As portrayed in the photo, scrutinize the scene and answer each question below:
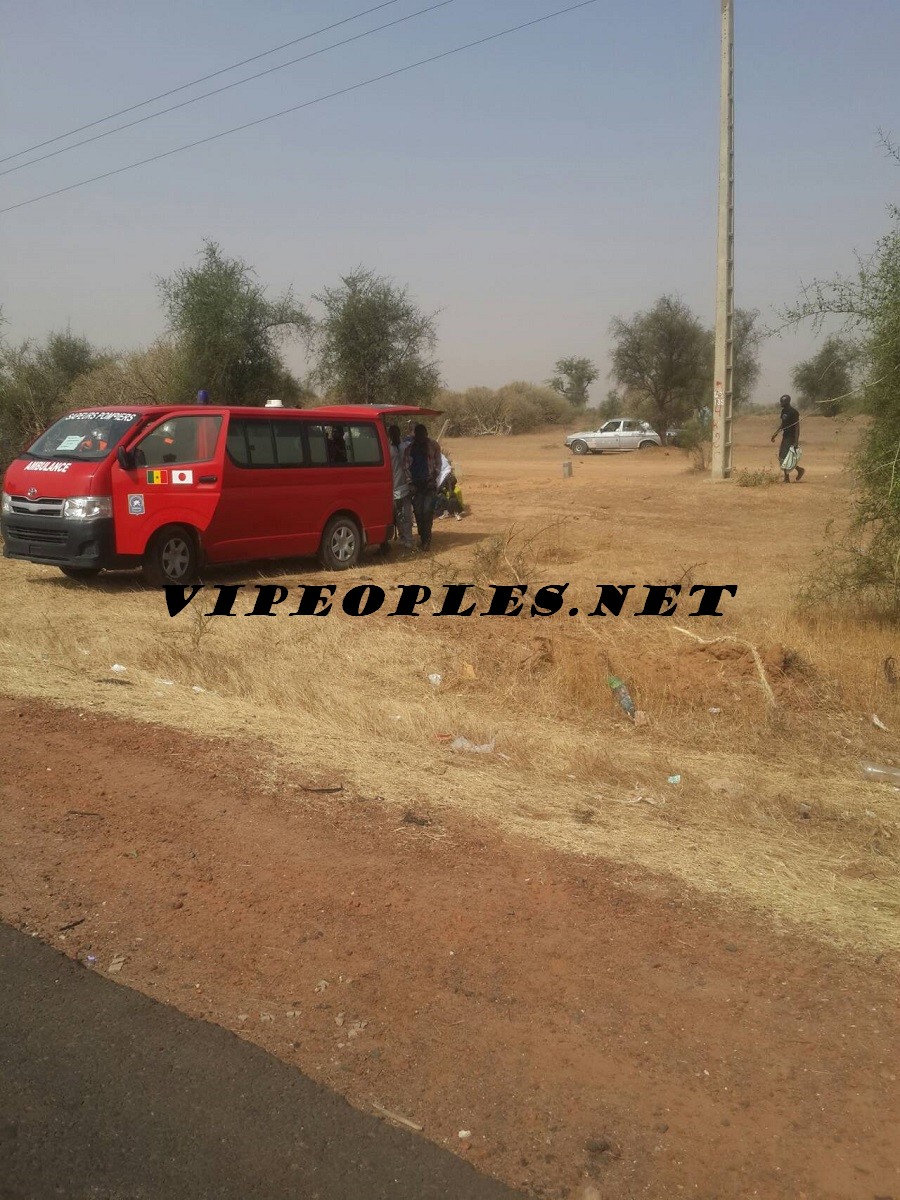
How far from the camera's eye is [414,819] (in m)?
5.20

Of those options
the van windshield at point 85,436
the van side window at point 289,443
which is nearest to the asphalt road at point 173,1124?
the van windshield at point 85,436

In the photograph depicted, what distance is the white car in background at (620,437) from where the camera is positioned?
149ft

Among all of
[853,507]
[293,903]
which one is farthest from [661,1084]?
[853,507]

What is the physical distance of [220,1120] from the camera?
3066mm

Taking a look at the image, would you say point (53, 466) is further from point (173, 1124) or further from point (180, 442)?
point (173, 1124)

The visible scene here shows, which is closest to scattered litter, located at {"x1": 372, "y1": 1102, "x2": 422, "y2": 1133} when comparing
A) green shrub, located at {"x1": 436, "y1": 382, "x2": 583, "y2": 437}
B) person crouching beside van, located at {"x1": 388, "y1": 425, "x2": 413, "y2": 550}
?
person crouching beside van, located at {"x1": 388, "y1": 425, "x2": 413, "y2": 550}

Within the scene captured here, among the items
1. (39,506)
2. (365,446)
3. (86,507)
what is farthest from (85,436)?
(365,446)

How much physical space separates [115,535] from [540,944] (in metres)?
8.60

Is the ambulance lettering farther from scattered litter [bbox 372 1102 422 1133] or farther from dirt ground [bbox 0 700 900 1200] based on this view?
scattered litter [bbox 372 1102 422 1133]

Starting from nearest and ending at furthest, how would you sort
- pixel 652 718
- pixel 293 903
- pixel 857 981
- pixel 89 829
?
1. pixel 857 981
2. pixel 293 903
3. pixel 89 829
4. pixel 652 718

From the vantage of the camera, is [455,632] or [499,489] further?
[499,489]

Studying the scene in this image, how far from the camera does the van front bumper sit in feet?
37.2

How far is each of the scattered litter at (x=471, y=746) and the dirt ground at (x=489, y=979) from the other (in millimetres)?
1298

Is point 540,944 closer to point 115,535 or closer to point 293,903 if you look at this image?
point 293,903
